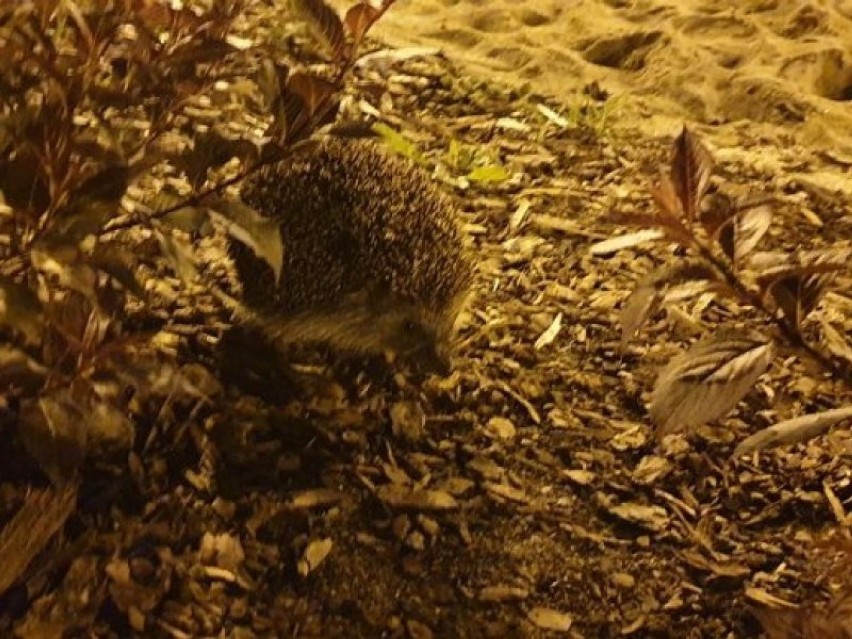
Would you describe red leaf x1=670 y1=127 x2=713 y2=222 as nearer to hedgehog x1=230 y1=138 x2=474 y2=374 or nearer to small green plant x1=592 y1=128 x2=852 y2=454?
small green plant x1=592 y1=128 x2=852 y2=454

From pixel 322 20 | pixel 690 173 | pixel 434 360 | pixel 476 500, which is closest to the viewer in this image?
pixel 690 173

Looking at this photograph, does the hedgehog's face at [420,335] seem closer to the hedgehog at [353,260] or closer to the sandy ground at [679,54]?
the hedgehog at [353,260]

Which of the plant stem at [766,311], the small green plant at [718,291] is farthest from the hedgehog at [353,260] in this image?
the plant stem at [766,311]

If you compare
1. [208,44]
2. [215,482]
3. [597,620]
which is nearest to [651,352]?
[597,620]

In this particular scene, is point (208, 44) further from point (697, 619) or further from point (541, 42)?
point (541, 42)

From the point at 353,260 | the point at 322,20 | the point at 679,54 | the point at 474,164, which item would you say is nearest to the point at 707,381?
the point at 322,20

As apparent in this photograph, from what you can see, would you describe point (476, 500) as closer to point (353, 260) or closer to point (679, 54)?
point (353, 260)
